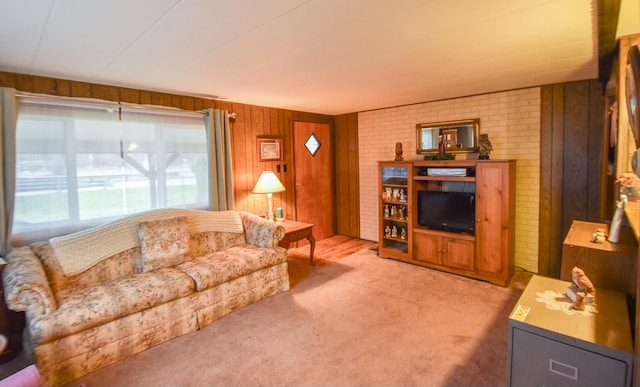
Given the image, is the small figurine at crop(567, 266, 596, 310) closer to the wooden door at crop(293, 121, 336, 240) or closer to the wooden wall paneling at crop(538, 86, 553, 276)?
the wooden wall paneling at crop(538, 86, 553, 276)

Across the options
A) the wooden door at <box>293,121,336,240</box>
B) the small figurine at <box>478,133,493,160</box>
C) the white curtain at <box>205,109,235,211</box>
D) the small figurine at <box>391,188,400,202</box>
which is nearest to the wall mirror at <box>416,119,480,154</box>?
the small figurine at <box>478,133,493,160</box>

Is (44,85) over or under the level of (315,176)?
over

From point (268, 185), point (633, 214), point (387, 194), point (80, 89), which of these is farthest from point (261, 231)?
point (633, 214)

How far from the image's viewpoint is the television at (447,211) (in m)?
3.82

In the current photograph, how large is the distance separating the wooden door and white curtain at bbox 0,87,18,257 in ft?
10.6

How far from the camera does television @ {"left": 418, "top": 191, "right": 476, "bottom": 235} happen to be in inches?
150

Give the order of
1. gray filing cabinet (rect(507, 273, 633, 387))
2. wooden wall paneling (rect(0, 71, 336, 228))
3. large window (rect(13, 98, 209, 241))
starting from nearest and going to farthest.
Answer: gray filing cabinet (rect(507, 273, 633, 387)), large window (rect(13, 98, 209, 241)), wooden wall paneling (rect(0, 71, 336, 228))

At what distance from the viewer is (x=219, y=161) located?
399 cm

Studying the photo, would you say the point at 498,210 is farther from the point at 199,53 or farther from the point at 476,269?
the point at 199,53

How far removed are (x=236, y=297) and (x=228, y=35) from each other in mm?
2253

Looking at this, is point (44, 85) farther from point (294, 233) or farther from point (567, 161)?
point (567, 161)

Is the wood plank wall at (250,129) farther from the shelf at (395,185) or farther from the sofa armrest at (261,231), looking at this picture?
the shelf at (395,185)

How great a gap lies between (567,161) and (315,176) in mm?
3394

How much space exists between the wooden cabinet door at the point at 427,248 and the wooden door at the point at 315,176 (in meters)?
1.84
